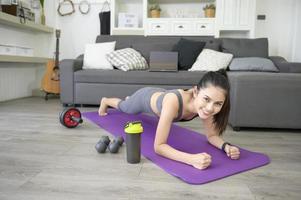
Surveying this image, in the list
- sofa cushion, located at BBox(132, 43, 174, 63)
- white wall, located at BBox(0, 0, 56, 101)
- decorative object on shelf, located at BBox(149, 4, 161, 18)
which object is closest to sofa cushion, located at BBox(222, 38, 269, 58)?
sofa cushion, located at BBox(132, 43, 174, 63)

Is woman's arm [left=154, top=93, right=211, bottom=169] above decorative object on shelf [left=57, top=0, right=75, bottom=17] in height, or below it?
below

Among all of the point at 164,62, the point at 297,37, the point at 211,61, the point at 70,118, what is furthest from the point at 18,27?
the point at 297,37

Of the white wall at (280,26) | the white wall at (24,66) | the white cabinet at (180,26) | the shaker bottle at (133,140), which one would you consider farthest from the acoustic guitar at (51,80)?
the white wall at (280,26)

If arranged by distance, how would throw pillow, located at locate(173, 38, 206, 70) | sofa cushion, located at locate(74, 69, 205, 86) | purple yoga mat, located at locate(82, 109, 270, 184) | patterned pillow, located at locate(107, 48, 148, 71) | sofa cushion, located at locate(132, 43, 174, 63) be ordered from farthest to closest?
sofa cushion, located at locate(132, 43, 174, 63) < throw pillow, located at locate(173, 38, 206, 70) < patterned pillow, located at locate(107, 48, 148, 71) < sofa cushion, located at locate(74, 69, 205, 86) < purple yoga mat, located at locate(82, 109, 270, 184)

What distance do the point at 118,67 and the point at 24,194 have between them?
80.9 inches

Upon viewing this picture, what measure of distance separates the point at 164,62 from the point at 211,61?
51 cm

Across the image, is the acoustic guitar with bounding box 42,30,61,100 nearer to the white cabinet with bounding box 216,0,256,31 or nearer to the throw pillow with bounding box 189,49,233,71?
the throw pillow with bounding box 189,49,233,71

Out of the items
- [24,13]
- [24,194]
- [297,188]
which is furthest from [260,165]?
[24,13]

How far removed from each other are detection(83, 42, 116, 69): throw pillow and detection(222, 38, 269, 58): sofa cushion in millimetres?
1383

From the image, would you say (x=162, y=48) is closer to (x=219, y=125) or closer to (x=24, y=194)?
(x=219, y=125)

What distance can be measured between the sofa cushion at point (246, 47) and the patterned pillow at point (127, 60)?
101 centimetres

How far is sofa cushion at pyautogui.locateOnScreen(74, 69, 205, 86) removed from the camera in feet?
8.24

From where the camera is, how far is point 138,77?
2.56m

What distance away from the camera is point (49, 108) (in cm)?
262
